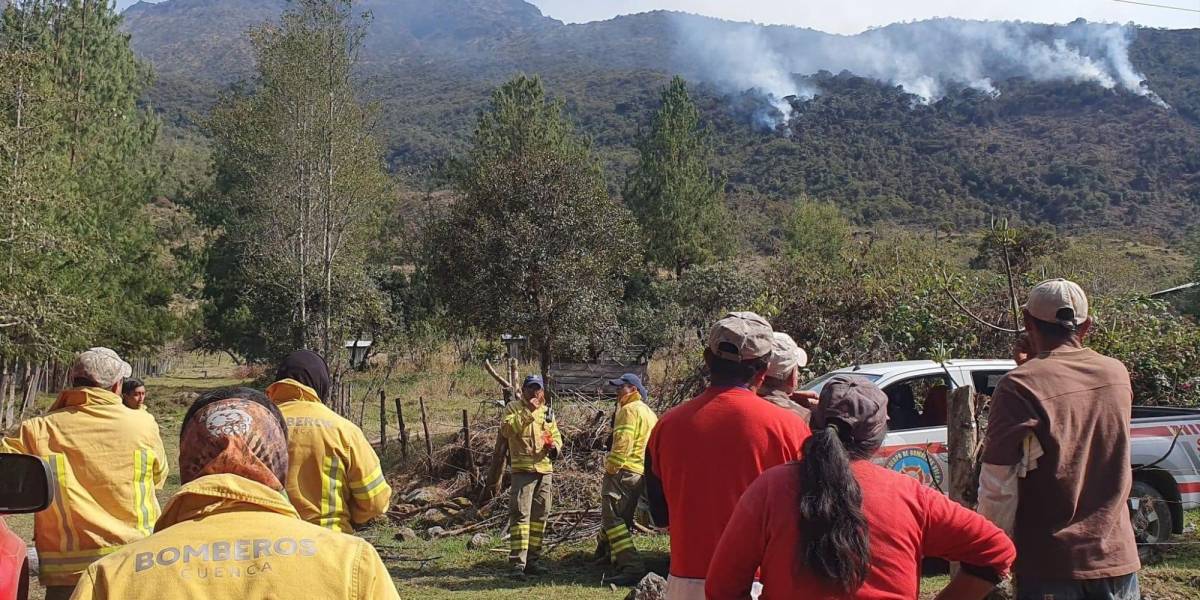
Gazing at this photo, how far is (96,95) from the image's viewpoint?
25.7m

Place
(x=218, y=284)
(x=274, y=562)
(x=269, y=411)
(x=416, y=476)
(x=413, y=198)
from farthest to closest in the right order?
(x=413, y=198), (x=218, y=284), (x=416, y=476), (x=269, y=411), (x=274, y=562)

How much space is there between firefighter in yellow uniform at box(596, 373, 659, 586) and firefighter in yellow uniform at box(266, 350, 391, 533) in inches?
170

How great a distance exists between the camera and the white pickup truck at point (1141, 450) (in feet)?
24.3

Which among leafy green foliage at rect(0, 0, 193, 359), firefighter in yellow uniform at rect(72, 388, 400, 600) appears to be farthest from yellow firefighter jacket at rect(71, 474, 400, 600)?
leafy green foliage at rect(0, 0, 193, 359)

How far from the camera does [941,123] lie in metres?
119

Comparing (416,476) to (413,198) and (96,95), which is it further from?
(413,198)

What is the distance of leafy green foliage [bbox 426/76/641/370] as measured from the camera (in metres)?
20.3

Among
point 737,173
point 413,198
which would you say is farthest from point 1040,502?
point 737,173

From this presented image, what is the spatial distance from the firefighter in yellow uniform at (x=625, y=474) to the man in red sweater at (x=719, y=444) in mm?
4717

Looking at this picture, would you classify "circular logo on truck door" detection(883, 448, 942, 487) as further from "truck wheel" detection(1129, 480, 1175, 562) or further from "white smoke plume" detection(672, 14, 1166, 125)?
"white smoke plume" detection(672, 14, 1166, 125)

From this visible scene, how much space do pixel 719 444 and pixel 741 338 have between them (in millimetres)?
388

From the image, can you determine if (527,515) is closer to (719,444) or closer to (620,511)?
(620,511)

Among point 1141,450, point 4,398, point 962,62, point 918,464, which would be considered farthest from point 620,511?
point 962,62

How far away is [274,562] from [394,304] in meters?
31.0
